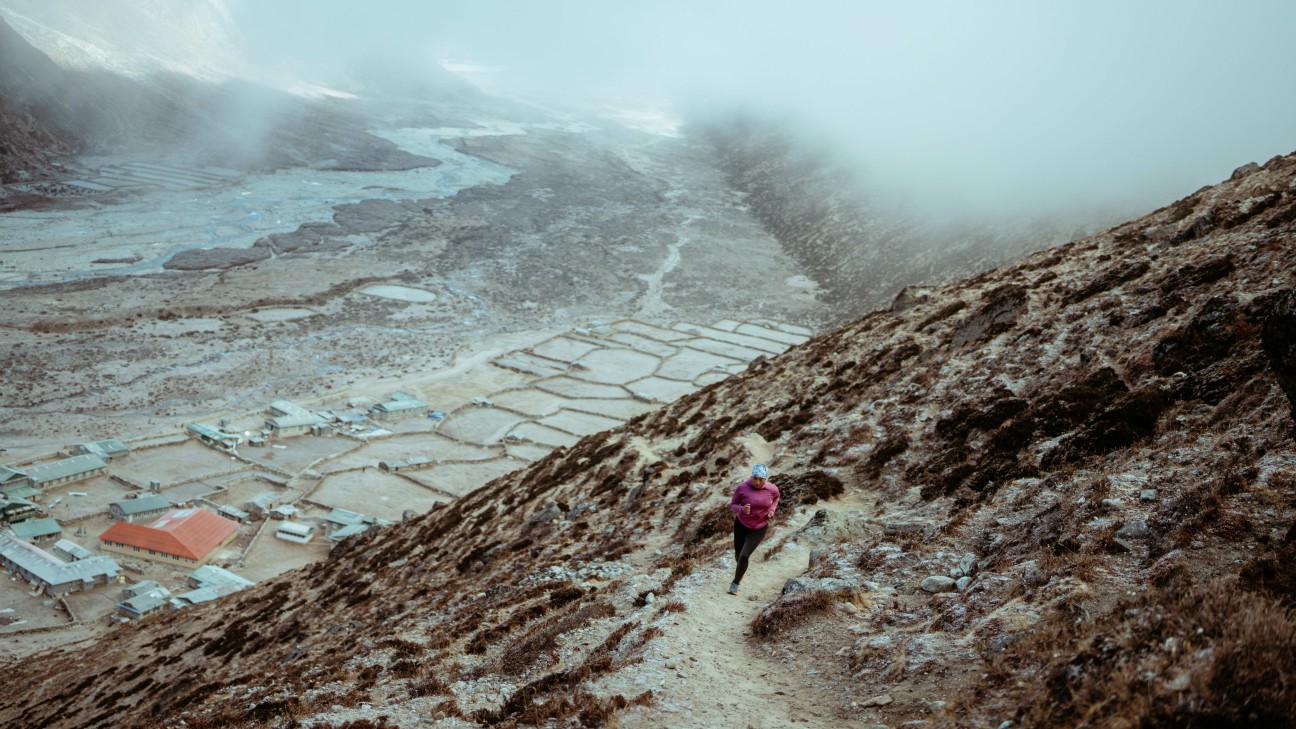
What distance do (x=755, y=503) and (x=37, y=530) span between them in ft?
154

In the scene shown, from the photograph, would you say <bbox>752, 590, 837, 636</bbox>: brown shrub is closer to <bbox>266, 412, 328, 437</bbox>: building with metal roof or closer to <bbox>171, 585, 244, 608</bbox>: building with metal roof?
<bbox>171, 585, 244, 608</bbox>: building with metal roof

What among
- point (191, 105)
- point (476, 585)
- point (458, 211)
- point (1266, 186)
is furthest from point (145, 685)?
point (191, 105)

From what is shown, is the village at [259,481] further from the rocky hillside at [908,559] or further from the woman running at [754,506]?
the woman running at [754,506]

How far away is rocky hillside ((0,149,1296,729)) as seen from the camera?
9.19m

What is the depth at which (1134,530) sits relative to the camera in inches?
454

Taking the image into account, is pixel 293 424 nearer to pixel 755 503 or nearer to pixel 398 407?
pixel 398 407

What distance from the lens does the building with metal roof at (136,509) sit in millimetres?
47469

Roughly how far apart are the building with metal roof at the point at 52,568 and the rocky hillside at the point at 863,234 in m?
71.5

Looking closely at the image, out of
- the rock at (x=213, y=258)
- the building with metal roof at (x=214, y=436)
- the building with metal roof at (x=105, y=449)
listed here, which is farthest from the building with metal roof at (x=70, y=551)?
the rock at (x=213, y=258)

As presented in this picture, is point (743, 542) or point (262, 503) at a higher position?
point (743, 542)

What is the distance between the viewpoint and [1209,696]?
6520 mm

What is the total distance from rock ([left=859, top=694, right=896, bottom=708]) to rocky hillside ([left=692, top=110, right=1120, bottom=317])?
8453cm

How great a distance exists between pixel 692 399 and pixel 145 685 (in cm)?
2229

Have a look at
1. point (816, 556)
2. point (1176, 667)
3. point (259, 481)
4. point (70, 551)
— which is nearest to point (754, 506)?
point (816, 556)
